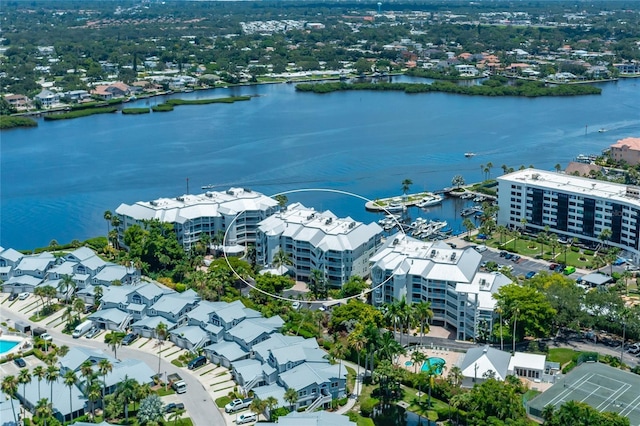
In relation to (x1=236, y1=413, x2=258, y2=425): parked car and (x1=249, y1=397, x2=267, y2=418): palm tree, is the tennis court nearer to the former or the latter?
(x1=249, y1=397, x2=267, y2=418): palm tree

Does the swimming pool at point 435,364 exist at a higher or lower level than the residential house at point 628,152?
lower

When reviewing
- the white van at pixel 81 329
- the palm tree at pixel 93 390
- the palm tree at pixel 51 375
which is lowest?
the white van at pixel 81 329

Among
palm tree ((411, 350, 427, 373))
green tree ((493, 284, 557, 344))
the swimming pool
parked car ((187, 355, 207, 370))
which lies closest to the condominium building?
green tree ((493, 284, 557, 344))

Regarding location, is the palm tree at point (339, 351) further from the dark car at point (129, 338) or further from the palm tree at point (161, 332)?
the dark car at point (129, 338)

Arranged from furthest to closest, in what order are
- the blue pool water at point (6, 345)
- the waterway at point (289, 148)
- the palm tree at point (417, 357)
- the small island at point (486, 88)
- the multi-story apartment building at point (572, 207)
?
1. the small island at point (486, 88)
2. the waterway at point (289, 148)
3. the multi-story apartment building at point (572, 207)
4. the blue pool water at point (6, 345)
5. the palm tree at point (417, 357)

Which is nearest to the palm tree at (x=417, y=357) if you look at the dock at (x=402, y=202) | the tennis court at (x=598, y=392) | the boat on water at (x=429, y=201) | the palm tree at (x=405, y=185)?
the tennis court at (x=598, y=392)
